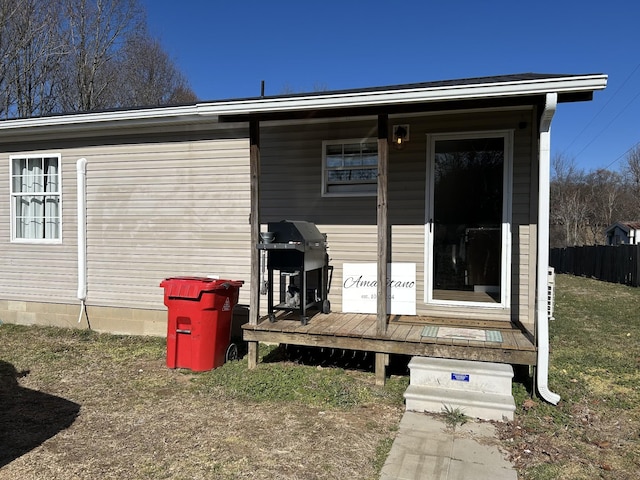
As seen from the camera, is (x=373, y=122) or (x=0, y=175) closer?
(x=373, y=122)

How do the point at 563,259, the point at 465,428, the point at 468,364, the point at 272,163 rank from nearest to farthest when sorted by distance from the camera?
the point at 465,428 < the point at 468,364 < the point at 272,163 < the point at 563,259

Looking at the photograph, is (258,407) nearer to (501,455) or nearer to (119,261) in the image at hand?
(501,455)

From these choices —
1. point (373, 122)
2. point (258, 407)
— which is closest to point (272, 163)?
point (373, 122)

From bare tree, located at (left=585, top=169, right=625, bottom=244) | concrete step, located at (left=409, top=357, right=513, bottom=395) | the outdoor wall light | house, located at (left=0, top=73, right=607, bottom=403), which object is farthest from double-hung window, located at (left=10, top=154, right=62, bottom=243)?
bare tree, located at (left=585, top=169, right=625, bottom=244)

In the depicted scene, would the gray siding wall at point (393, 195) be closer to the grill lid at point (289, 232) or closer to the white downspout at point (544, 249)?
the grill lid at point (289, 232)

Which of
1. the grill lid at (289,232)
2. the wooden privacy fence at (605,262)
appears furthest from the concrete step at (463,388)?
the wooden privacy fence at (605,262)

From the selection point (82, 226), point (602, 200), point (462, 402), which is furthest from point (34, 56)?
point (602, 200)

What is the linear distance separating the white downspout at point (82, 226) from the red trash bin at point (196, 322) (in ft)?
7.87

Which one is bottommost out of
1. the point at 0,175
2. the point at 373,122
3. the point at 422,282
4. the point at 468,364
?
the point at 468,364

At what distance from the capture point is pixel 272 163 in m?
5.70

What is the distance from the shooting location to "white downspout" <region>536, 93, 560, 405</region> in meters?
3.75

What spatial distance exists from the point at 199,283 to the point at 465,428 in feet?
8.87

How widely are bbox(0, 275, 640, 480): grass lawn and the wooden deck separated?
1.13ft

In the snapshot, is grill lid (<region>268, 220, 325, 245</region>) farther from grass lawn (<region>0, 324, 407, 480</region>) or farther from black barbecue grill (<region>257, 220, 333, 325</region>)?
grass lawn (<region>0, 324, 407, 480</region>)
